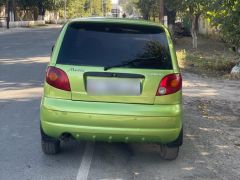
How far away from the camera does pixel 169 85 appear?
545 cm

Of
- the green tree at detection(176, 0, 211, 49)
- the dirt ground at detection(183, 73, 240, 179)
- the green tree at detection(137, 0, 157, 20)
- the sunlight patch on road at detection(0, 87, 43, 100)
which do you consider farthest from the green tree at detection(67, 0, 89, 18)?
the sunlight patch on road at detection(0, 87, 43, 100)

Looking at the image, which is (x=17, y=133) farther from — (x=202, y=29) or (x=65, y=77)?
(x=202, y=29)

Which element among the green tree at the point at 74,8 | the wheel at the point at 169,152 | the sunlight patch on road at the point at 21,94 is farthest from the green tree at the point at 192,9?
the green tree at the point at 74,8

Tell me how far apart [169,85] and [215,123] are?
3284mm

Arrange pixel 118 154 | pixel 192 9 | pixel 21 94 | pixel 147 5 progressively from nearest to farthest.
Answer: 1. pixel 118 154
2. pixel 21 94
3. pixel 192 9
4. pixel 147 5

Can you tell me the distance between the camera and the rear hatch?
17.4 ft

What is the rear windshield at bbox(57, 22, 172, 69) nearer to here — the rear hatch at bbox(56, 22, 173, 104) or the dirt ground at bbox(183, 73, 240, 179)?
the rear hatch at bbox(56, 22, 173, 104)

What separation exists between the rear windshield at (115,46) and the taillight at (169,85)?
0.13 m

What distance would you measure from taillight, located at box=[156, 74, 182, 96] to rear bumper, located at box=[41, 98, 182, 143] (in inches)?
6.7

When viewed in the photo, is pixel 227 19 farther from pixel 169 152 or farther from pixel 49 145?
pixel 49 145

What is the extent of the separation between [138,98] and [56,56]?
1063 millimetres

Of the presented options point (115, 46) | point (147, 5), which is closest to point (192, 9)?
point (147, 5)

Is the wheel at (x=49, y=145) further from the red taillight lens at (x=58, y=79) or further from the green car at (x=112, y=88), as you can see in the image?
the red taillight lens at (x=58, y=79)

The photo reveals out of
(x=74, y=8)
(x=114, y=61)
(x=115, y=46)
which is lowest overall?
(x=114, y=61)
